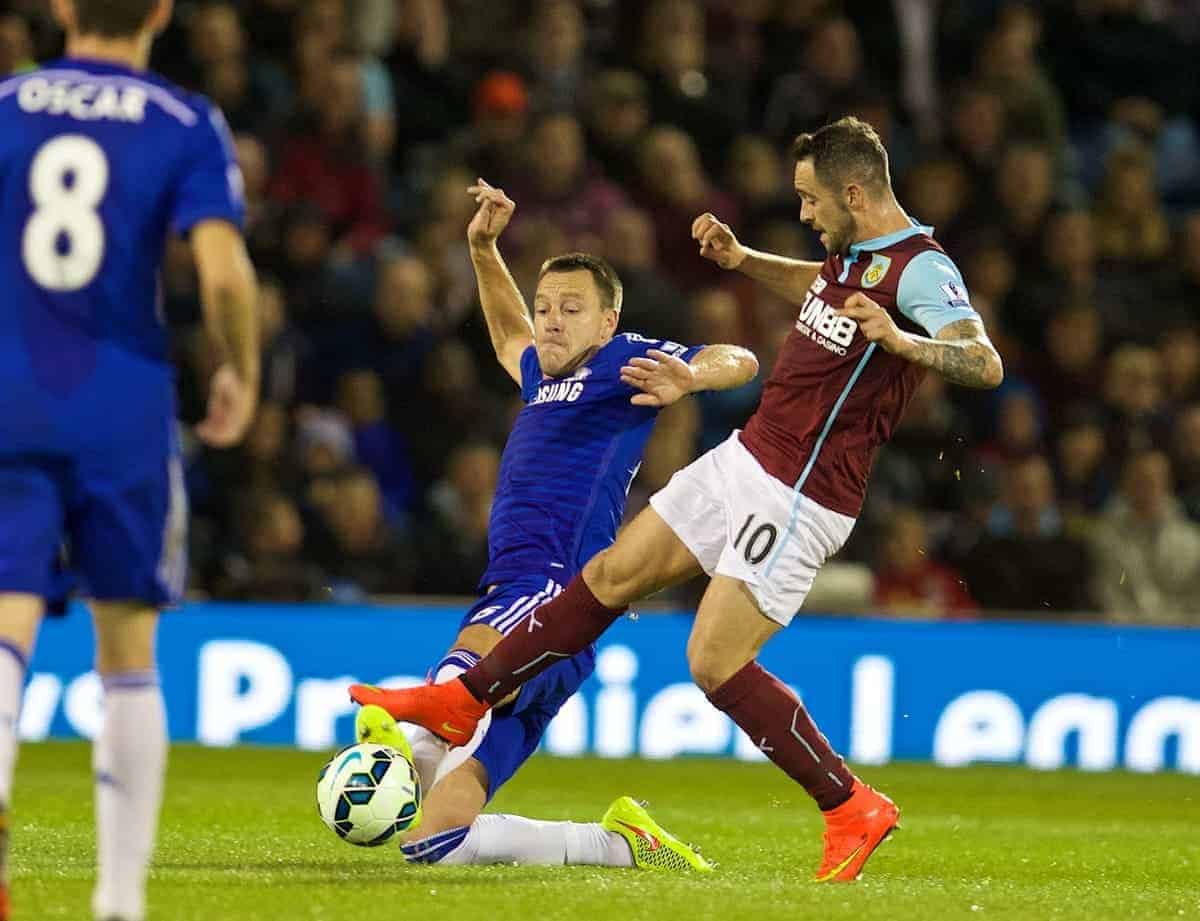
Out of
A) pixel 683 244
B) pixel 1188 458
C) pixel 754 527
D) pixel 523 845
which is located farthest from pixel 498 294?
pixel 1188 458

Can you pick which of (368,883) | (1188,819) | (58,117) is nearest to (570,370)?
(368,883)

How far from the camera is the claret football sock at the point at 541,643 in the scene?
22.2 feet

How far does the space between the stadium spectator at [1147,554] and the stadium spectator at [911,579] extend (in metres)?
0.89

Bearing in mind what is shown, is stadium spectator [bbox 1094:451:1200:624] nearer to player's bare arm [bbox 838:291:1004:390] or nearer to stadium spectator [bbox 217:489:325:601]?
stadium spectator [bbox 217:489:325:601]

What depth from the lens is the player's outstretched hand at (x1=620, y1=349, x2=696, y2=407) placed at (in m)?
6.82

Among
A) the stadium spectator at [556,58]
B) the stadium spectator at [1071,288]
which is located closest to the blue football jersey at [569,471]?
the stadium spectator at [556,58]

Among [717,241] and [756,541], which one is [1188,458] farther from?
[756,541]

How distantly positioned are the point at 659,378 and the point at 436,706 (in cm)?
118

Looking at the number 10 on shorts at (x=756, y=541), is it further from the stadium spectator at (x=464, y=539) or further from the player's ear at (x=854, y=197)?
the stadium spectator at (x=464, y=539)

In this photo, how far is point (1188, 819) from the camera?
1002 cm

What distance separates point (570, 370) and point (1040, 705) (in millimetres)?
5614

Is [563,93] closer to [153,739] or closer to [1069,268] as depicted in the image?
[1069,268]

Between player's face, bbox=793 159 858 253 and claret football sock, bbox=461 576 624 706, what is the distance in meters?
1.30

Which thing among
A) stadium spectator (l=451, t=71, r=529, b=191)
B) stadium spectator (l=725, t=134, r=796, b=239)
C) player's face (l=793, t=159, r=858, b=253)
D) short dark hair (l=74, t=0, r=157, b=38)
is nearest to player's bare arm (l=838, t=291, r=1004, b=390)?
player's face (l=793, t=159, r=858, b=253)
